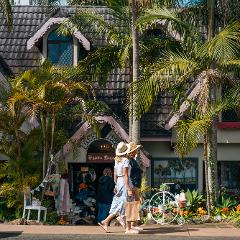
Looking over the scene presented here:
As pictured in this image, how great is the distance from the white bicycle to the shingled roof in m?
4.11

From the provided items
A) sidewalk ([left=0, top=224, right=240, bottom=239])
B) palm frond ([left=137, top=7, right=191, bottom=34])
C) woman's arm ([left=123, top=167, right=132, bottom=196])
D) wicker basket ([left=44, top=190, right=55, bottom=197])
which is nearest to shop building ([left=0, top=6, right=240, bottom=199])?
wicker basket ([left=44, top=190, right=55, bottom=197])

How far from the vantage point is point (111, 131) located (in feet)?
58.9

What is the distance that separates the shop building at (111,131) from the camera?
17906 millimetres

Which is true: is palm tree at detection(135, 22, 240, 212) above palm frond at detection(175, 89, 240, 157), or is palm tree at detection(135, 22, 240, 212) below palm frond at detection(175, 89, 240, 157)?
above

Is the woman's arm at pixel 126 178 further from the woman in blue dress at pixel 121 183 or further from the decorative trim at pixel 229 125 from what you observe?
the decorative trim at pixel 229 125

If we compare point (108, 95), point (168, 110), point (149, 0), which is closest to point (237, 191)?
point (168, 110)

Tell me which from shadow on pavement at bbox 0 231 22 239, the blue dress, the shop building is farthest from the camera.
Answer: the shop building

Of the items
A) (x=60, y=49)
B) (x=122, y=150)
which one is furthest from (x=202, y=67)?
(x=60, y=49)

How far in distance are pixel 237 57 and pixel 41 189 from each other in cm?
554

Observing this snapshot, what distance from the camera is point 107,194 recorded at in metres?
15.1

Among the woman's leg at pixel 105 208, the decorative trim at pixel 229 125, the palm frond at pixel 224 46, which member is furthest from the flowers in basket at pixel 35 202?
the decorative trim at pixel 229 125

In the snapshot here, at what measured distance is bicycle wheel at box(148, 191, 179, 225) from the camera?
13516 mm

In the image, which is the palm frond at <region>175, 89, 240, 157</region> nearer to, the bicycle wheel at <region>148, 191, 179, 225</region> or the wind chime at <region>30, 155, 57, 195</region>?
the bicycle wheel at <region>148, 191, 179, 225</region>

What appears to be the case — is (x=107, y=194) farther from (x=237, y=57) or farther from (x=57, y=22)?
(x=57, y=22)
